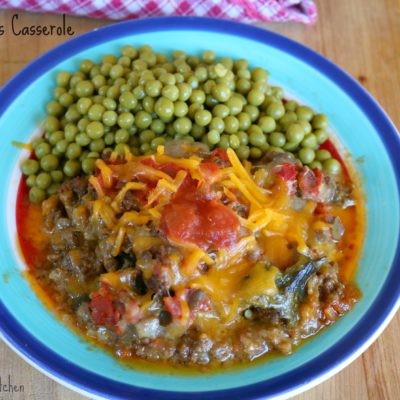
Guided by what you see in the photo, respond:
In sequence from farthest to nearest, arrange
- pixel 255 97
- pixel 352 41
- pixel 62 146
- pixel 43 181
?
pixel 352 41, pixel 255 97, pixel 62 146, pixel 43 181

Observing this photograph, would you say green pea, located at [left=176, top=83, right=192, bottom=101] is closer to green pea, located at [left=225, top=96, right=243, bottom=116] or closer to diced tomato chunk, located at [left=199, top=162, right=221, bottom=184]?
green pea, located at [left=225, top=96, right=243, bottom=116]

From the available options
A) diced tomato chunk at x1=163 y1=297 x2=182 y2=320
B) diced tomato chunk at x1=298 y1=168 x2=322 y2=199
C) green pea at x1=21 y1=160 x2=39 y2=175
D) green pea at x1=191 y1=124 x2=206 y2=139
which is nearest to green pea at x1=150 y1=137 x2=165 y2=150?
green pea at x1=191 y1=124 x2=206 y2=139

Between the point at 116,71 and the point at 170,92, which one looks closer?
the point at 170,92

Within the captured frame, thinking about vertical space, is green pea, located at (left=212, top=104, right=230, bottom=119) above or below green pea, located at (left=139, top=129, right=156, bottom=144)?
above

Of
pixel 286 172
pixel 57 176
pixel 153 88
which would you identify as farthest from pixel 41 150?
pixel 286 172

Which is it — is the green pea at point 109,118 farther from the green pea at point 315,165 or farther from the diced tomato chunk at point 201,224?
the green pea at point 315,165

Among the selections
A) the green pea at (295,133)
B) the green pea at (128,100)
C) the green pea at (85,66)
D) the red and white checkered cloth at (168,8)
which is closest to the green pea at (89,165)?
the green pea at (128,100)

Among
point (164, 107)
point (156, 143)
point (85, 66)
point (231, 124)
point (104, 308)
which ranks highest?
point (85, 66)

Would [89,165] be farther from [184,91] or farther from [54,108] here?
[184,91]
